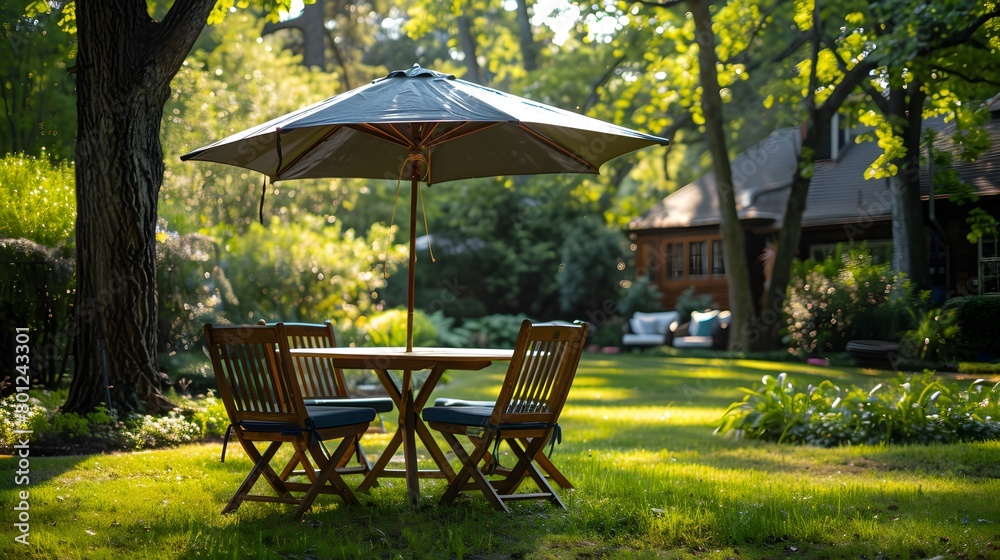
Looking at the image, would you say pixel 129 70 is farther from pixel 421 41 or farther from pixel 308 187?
pixel 421 41

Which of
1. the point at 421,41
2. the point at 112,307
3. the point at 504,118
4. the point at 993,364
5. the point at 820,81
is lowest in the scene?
the point at 993,364

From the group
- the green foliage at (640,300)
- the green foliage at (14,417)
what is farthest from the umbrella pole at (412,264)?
the green foliage at (640,300)

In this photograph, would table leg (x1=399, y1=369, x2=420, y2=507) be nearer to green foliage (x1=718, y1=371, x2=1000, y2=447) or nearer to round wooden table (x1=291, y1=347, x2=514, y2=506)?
round wooden table (x1=291, y1=347, x2=514, y2=506)

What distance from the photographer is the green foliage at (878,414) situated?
25.8 ft

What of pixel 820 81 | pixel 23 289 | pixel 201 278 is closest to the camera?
pixel 23 289

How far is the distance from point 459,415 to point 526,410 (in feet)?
1.26

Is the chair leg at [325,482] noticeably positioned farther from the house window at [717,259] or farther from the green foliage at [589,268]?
the house window at [717,259]

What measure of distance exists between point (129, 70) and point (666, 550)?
18.7 feet

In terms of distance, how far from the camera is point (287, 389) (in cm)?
516

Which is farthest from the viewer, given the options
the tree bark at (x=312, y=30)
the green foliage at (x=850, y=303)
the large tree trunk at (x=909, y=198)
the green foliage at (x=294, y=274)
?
the tree bark at (x=312, y=30)

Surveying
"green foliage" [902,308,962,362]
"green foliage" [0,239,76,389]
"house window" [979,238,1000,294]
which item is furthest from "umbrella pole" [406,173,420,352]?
"green foliage" [902,308,962,362]

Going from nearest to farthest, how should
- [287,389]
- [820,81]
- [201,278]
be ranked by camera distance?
[287,389]
[201,278]
[820,81]

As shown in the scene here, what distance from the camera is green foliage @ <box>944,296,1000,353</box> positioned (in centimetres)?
845

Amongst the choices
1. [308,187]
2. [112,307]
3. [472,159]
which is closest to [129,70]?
[112,307]
